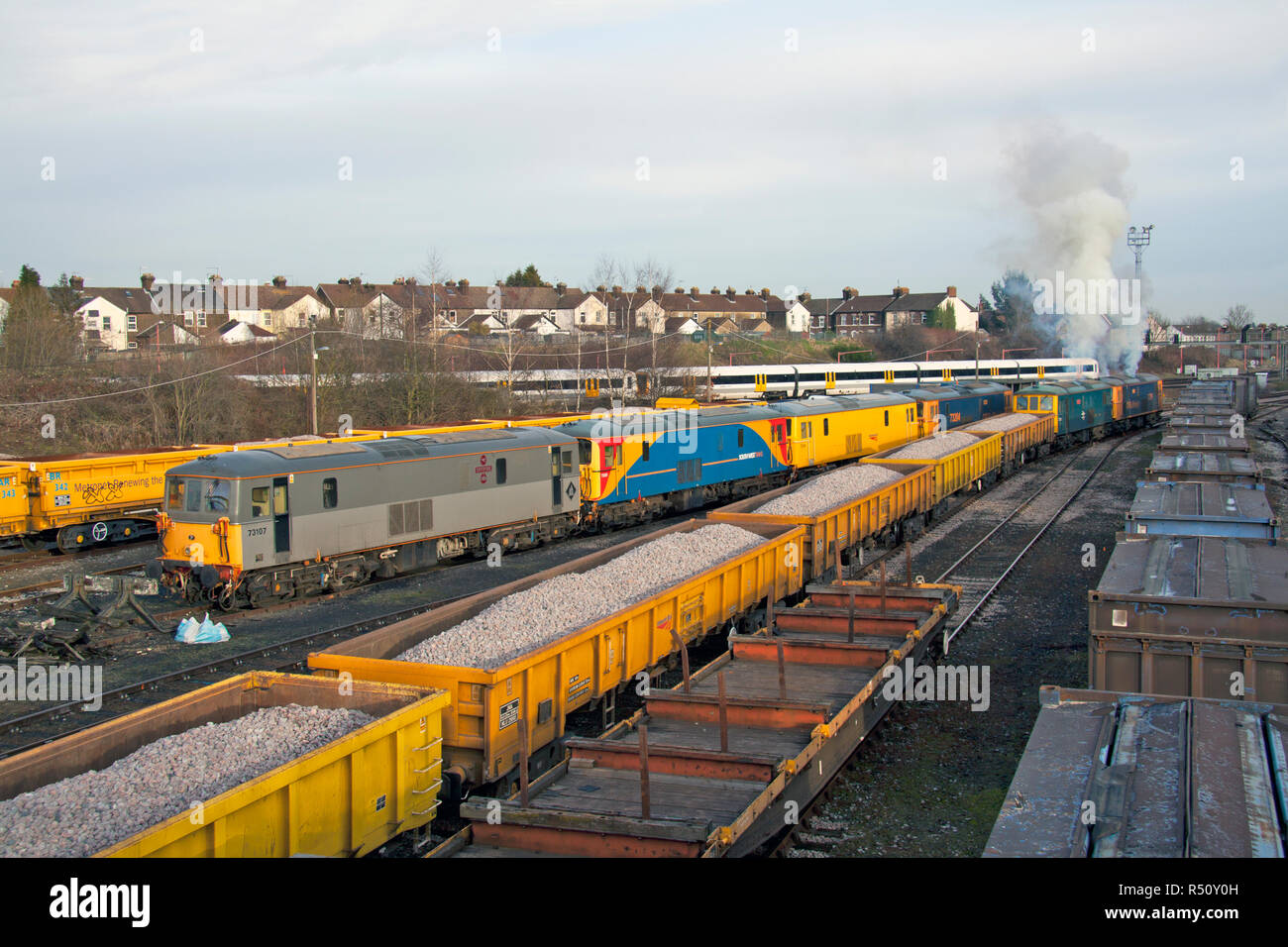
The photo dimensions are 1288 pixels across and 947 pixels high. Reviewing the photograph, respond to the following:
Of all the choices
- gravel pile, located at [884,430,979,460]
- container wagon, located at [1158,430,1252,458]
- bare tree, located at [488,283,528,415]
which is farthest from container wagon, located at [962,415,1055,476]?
bare tree, located at [488,283,528,415]

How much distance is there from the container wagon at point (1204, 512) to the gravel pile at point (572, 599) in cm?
600

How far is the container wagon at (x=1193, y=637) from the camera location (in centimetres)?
893

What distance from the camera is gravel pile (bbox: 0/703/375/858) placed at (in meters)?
6.21

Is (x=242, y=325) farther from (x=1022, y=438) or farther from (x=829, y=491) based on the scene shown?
(x=829, y=491)

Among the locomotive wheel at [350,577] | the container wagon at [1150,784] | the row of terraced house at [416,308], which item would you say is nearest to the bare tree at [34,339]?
the row of terraced house at [416,308]

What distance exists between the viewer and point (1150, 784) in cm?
603

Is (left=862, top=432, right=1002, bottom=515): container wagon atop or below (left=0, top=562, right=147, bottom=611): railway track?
atop

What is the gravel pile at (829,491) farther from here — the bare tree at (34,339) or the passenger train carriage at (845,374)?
the bare tree at (34,339)

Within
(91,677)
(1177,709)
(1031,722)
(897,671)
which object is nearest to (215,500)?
(91,677)

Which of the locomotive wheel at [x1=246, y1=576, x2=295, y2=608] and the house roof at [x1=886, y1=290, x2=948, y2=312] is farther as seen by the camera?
the house roof at [x1=886, y1=290, x2=948, y2=312]

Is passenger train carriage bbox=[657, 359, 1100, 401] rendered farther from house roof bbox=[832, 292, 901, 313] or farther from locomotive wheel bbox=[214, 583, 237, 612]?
locomotive wheel bbox=[214, 583, 237, 612]

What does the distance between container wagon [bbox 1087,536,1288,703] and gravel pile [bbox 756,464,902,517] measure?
8135 millimetres

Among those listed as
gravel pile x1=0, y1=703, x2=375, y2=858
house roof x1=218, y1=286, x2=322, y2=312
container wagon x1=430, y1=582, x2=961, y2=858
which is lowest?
container wagon x1=430, y1=582, x2=961, y2=858

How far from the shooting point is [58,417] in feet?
133
